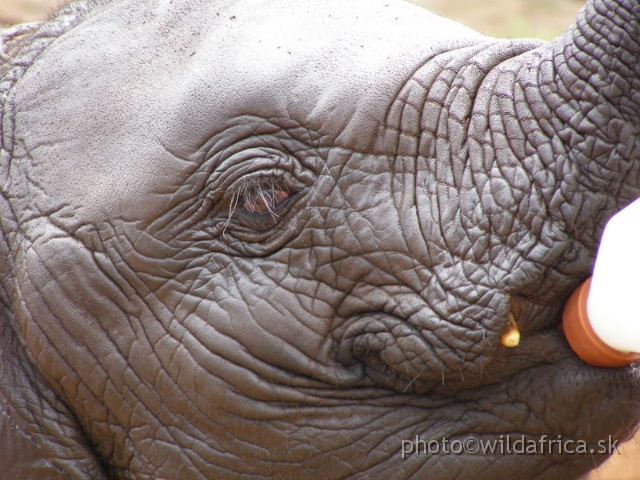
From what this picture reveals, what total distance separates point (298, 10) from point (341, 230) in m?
0.72

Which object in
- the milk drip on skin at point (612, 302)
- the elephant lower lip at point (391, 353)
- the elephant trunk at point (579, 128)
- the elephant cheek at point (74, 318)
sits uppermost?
the elephant trunk at point (579, 128)

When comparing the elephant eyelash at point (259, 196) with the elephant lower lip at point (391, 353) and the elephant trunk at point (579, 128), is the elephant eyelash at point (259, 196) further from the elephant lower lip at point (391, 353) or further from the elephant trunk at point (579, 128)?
the elephant trunk at point (579, 128)

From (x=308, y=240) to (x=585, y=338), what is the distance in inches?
30.6

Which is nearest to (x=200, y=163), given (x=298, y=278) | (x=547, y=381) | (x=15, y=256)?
(x=298, y=278)

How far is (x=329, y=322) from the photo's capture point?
279 cm

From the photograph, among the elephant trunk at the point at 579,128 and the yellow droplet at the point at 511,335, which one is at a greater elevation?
the elephant trunk at the point at 579,128

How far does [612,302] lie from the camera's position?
240 centimetres

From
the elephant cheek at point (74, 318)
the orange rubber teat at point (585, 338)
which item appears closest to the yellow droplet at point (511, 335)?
the orange rubber teat at point (585, 338)

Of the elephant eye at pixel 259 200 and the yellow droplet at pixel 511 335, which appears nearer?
the yellow droplet at pixel 511 335

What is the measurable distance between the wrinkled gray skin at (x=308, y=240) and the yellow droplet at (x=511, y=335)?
26mm

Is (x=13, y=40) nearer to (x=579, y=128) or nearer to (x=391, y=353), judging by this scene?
(x=391, y=353)

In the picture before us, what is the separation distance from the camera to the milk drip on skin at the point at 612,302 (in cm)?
235

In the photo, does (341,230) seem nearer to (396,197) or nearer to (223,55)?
(396,197)

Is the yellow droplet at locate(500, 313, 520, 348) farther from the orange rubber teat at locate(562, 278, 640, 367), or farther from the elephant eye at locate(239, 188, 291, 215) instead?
the elephant eye at locate(239, 188, 291, 215)
